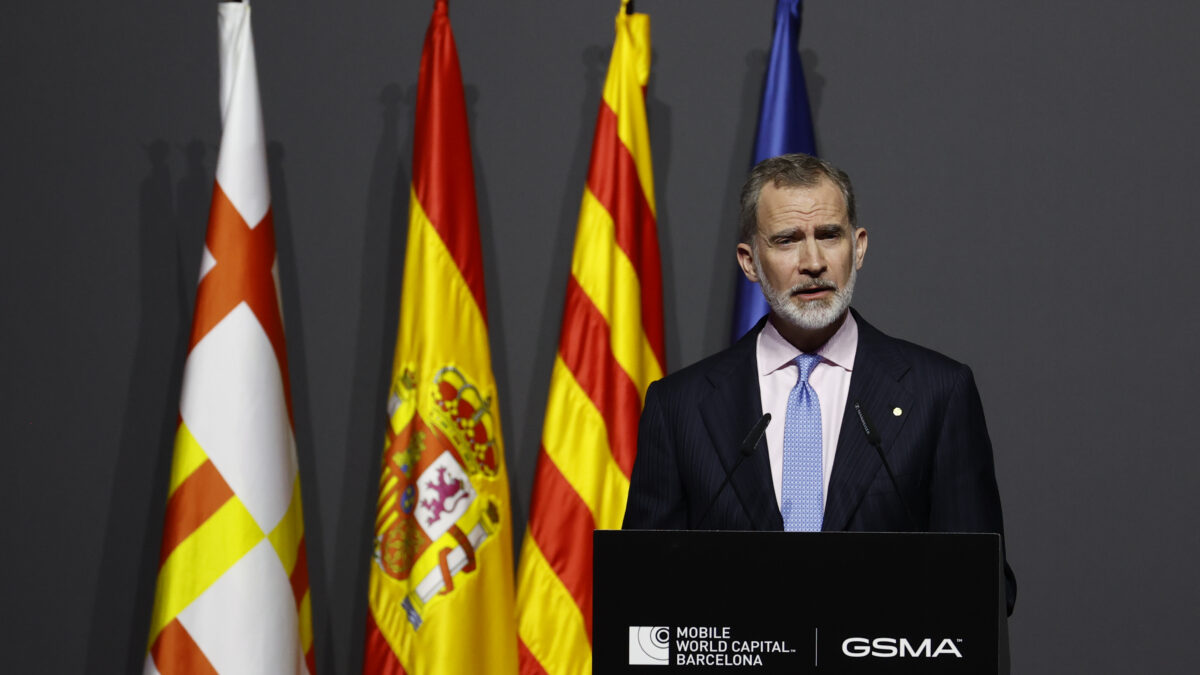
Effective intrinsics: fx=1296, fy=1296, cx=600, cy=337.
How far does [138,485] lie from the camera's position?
371 centimetres

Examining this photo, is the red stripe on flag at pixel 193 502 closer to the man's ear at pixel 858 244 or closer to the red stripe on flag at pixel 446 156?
the red stripe on flag at pixel 446 156

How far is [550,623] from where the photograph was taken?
337 centimetres

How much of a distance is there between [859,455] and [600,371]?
1515 millimetres

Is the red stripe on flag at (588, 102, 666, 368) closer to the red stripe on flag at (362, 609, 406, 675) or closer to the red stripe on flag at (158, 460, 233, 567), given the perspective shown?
the red stripe on flag at (362, 609, 406, 675)

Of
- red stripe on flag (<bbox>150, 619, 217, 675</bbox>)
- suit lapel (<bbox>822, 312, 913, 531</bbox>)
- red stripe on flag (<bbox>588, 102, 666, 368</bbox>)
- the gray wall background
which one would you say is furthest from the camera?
the gray wall background

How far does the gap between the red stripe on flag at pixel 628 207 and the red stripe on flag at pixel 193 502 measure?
118cm

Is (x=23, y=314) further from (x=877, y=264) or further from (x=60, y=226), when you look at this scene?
(x=877, y=264)

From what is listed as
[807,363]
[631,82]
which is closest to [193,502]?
[631,82]

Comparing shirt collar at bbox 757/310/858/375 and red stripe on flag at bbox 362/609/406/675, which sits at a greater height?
shirt collar at bbox 757/310/858/375

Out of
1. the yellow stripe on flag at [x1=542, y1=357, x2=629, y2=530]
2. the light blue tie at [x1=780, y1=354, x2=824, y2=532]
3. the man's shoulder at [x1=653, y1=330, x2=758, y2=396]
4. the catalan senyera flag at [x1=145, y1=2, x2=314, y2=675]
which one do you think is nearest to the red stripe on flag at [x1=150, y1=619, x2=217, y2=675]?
the catalan senyera flag at [x1=145, y1=2, x2=314, y2=675]

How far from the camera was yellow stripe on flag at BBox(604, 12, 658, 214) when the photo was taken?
138 inches

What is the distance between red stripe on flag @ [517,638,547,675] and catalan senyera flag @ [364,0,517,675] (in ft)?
0.12

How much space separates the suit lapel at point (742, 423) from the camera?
6.49ft

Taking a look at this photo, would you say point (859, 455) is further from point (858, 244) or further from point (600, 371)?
point (600, 371)
